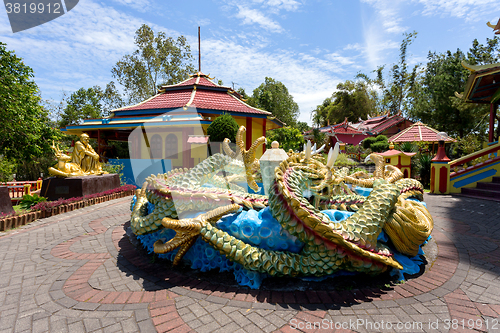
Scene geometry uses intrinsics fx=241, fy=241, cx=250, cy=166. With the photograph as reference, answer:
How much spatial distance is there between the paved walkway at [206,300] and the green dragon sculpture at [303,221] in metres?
0.32

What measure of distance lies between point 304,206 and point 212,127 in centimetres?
672

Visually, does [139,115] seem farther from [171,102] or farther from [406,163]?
[406,163]

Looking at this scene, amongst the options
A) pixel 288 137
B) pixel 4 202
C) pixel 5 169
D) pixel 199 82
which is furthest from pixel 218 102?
pixel 4 202

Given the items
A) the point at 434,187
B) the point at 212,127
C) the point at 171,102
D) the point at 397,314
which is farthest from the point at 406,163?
the point at 171,102

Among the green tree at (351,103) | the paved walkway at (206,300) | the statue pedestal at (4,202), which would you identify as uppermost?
the green tree at (351,103)

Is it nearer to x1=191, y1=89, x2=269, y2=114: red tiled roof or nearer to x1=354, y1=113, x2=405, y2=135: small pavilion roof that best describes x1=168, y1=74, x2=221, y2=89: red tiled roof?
x1=191, y1=89, x2=269, y2=114: red tiled roof

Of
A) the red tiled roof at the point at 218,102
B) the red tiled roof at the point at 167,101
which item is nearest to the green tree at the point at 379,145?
the red tiled roof at the point at 218,102

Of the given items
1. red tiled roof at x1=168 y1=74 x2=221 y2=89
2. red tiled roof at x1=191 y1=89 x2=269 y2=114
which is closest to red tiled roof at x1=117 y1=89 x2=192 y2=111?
red tiled roof at x1=168 y1=74 x2=221 y2=89

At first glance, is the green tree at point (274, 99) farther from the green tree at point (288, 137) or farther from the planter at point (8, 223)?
the planter at point (8, 223)

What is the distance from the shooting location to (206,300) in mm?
2639

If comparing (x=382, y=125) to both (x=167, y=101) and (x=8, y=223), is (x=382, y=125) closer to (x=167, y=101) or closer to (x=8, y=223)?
(x=167, y=101)

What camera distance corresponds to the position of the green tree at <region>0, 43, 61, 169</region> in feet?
26.0

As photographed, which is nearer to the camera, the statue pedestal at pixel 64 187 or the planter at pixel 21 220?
the planter at pixel 21 220

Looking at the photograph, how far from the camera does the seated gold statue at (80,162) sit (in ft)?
26.5
